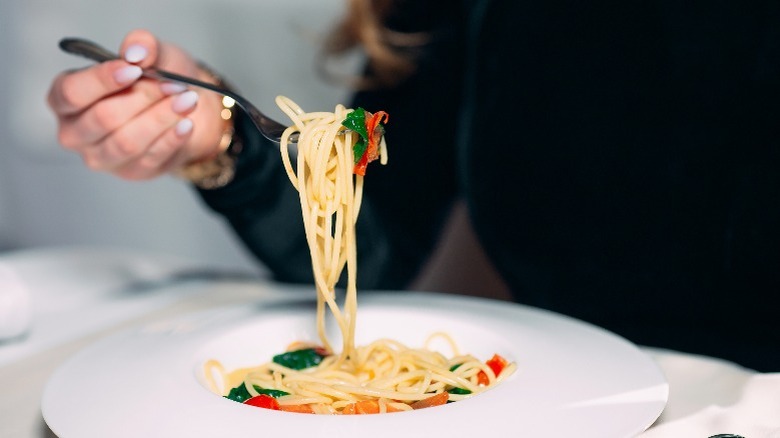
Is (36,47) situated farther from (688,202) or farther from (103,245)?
(688,202)

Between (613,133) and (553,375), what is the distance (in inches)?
27.2

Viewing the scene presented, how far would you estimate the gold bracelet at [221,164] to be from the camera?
1298 mm

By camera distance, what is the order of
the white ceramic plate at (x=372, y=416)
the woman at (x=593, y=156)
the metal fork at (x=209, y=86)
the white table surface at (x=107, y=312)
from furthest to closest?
the woman at (x=593, y=156) < the metal fork at (x=209, y=86) < the white table surface at (x=107, y=312) < the white ceramic plate at (x=372, y=416)

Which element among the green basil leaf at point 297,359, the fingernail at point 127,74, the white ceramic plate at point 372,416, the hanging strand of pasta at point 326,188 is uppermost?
the fingernail at point 127,74

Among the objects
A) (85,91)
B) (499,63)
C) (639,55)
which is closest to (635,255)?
(639,55)

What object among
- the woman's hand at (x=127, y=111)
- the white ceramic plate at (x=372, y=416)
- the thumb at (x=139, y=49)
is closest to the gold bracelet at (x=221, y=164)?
the woman's hand at (x=127, y=111)

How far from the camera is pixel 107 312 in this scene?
1305 millimetres

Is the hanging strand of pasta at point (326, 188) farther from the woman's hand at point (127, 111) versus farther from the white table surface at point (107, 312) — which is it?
the white table surface at point (107, 312)

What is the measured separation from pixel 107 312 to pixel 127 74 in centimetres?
49

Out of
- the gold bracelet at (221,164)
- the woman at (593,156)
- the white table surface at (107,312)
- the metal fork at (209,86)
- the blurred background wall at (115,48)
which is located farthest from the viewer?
the blurred background wall at (115,48)

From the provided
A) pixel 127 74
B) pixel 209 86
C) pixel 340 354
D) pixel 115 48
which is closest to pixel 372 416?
pixel 340 354

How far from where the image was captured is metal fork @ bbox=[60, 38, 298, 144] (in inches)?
39.6

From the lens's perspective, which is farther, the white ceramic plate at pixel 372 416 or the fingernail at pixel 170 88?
the fingernail at pixel 170 88

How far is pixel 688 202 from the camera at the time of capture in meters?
1.28
